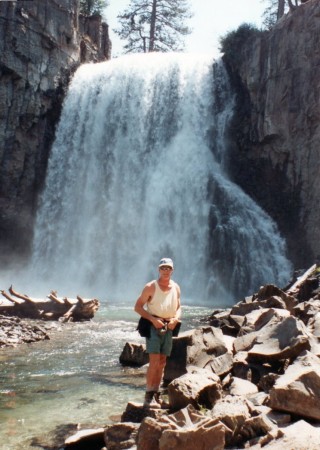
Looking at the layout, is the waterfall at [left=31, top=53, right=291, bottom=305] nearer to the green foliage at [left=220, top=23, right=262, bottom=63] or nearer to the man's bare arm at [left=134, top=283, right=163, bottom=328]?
the green foliage at [left=220, top=23, right=262, bottom=63]

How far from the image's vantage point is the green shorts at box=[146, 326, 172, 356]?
18.0ft

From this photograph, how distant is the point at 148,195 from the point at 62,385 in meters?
19.5

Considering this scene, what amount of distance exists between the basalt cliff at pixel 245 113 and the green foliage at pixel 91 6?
27.7 feet

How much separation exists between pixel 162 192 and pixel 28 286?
8564mm

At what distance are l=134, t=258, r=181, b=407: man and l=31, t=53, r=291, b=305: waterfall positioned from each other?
632 inches

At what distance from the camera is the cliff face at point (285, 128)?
917 inches

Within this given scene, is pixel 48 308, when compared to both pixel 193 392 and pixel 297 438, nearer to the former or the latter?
pixel 193 392

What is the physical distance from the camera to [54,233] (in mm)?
26875

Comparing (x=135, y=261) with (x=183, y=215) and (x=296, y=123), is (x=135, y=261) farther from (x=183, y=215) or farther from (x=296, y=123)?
(x=296, y=123)

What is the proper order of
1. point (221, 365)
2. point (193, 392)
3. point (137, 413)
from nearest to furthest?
point (137, 413) → point (193, 392) → point (221, 365)

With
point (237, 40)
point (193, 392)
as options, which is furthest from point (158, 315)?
point (237, 40)

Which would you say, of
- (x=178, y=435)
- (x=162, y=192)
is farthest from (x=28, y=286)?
(x=178, y=435)

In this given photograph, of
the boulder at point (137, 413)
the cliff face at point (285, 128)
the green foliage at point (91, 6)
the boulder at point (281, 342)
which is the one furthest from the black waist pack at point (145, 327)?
the green foliage at point (91, 6)

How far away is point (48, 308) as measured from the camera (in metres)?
13.3
